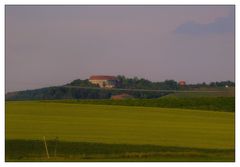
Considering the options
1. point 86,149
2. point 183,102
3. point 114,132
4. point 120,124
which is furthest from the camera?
point 183,102

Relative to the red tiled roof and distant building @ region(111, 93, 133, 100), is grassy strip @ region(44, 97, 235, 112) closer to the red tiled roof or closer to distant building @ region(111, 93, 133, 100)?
distant building @ region(111, 93, 133, 100)

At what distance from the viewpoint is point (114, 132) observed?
908 inches

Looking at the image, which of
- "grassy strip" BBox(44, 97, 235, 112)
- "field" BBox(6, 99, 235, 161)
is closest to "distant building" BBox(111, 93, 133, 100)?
"grassy strip" BBox(44, 97, 235, 112)

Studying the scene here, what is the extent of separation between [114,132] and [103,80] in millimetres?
5742

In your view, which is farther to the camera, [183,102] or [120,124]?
[183,102]

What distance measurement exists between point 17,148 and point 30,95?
18.9 ft

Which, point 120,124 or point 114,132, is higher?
point 120,124

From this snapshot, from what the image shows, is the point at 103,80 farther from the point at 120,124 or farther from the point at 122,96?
the point at 122,96

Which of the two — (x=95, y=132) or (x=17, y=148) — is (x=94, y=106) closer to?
(x=95, y=132)

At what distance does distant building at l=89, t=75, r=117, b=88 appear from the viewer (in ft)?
91.2

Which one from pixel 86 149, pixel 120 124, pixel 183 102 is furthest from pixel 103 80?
pixel 86 149

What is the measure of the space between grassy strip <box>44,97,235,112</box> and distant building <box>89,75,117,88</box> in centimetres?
242

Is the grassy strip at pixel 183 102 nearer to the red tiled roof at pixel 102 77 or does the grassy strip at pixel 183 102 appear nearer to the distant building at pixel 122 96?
the distant building at pixel 122 96

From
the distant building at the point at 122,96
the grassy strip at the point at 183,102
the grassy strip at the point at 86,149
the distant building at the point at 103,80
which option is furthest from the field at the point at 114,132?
the distant building at the point at 122,96
